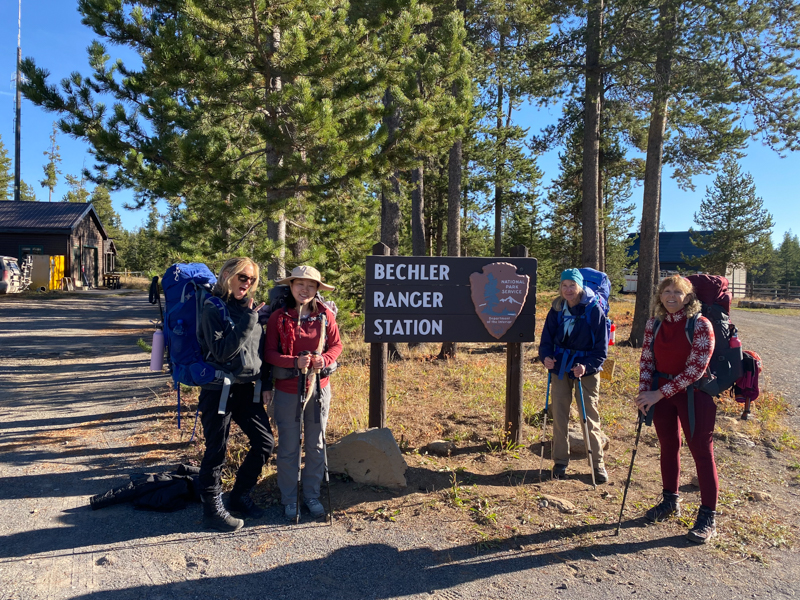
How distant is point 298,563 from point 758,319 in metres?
24.6

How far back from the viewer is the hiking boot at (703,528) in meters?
3.63

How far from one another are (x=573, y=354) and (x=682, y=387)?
1.05 m

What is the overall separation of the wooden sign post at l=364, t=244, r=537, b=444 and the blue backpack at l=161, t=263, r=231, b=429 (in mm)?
1611

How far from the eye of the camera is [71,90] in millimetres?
5621

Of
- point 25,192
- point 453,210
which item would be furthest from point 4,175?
point 453,210

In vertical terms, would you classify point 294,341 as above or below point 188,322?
below

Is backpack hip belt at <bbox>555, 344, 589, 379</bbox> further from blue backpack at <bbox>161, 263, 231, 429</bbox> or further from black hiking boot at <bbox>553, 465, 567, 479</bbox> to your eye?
blue backpack at <bbox>161, 263, 231, 429</bbox>

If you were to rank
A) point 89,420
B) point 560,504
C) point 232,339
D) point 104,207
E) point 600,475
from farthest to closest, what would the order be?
point 104,207, point 89,420, point 600,475, point 560,504, point 232,339

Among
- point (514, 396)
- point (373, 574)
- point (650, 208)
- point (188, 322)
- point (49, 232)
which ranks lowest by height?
point (373, 574)

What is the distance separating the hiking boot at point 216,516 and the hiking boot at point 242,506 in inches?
7.1

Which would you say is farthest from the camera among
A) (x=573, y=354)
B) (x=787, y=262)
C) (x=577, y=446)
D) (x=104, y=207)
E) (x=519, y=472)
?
(x=787, y=262)

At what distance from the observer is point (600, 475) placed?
4719 millimetres

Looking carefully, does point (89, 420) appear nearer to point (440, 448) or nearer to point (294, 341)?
point (294, 341)

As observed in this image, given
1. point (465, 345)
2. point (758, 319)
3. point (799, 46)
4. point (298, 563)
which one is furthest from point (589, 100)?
point (758, 319)
